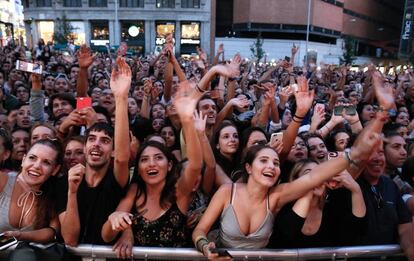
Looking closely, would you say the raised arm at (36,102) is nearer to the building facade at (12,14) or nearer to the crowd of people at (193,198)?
the crowd of people at (193,198)

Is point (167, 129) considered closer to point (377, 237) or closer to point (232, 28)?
point (377, 237)

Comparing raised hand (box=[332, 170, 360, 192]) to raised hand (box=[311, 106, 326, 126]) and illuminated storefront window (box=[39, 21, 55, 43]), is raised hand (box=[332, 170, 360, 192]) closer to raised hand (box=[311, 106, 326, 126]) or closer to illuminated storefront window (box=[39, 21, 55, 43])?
raised hand (box=[311, 106, 326, 126])

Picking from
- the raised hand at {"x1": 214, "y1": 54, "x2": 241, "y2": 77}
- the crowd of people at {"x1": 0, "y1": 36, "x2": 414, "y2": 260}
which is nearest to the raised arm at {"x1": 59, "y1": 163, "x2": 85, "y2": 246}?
the crowd of people at {"x1": 0, "y1": 36, "x2": 414, "y2": 260}

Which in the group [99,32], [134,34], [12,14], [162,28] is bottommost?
[134,34]

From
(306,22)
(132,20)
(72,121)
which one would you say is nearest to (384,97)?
(72,121)

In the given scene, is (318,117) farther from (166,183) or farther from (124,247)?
(124,247)

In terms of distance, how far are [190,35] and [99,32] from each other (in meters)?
12.1

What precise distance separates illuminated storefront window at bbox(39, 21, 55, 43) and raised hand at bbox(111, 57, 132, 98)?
53.0 metres

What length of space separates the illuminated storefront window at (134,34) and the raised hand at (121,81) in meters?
48.9

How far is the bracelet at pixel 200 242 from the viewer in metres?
2.61

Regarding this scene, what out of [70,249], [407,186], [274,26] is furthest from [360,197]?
[274,26]

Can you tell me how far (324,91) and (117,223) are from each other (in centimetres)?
871

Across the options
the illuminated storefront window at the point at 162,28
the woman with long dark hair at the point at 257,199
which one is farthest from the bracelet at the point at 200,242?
the illuminated storefront window at the point at 162,28

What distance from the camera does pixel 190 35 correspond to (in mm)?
50781
